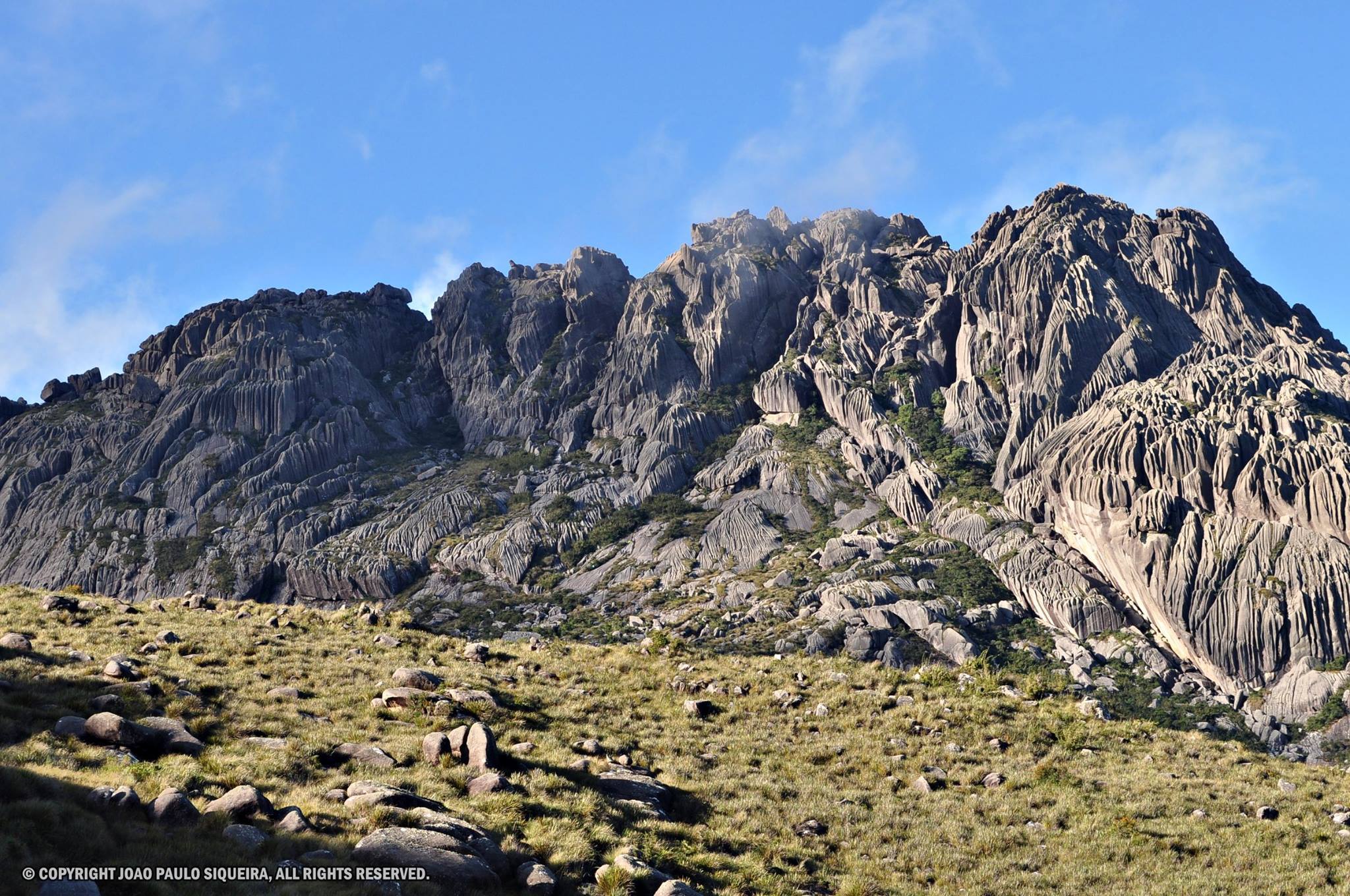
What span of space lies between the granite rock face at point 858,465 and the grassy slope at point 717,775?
7866 centimetres

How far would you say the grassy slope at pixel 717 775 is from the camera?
19844mm

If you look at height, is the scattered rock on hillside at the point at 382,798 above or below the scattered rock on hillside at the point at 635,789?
above

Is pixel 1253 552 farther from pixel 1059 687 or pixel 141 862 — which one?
pixel 141 862

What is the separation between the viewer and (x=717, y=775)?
27.5 meters

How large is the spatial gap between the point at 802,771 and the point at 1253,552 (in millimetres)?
111569

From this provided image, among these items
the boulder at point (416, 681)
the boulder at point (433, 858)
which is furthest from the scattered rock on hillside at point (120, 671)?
the boulder at point (433, 858)

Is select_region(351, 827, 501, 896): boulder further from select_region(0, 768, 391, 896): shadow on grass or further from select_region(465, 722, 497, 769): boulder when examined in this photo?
select_region(465, 722, 497, 769): boulder

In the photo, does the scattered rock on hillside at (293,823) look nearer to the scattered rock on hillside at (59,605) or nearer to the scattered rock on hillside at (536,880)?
the scattered rock on hillside at (536,880)

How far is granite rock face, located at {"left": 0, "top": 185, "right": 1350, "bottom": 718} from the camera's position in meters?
119

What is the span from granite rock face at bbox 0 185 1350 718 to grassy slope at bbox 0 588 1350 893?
7866 cm

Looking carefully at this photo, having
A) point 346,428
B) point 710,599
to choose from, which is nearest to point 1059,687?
point 710,599

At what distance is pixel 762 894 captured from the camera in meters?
20.0

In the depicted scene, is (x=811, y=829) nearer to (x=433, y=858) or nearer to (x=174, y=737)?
(x=433, y=858)

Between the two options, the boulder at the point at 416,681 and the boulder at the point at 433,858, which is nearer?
the boulder at the point at 433,858
